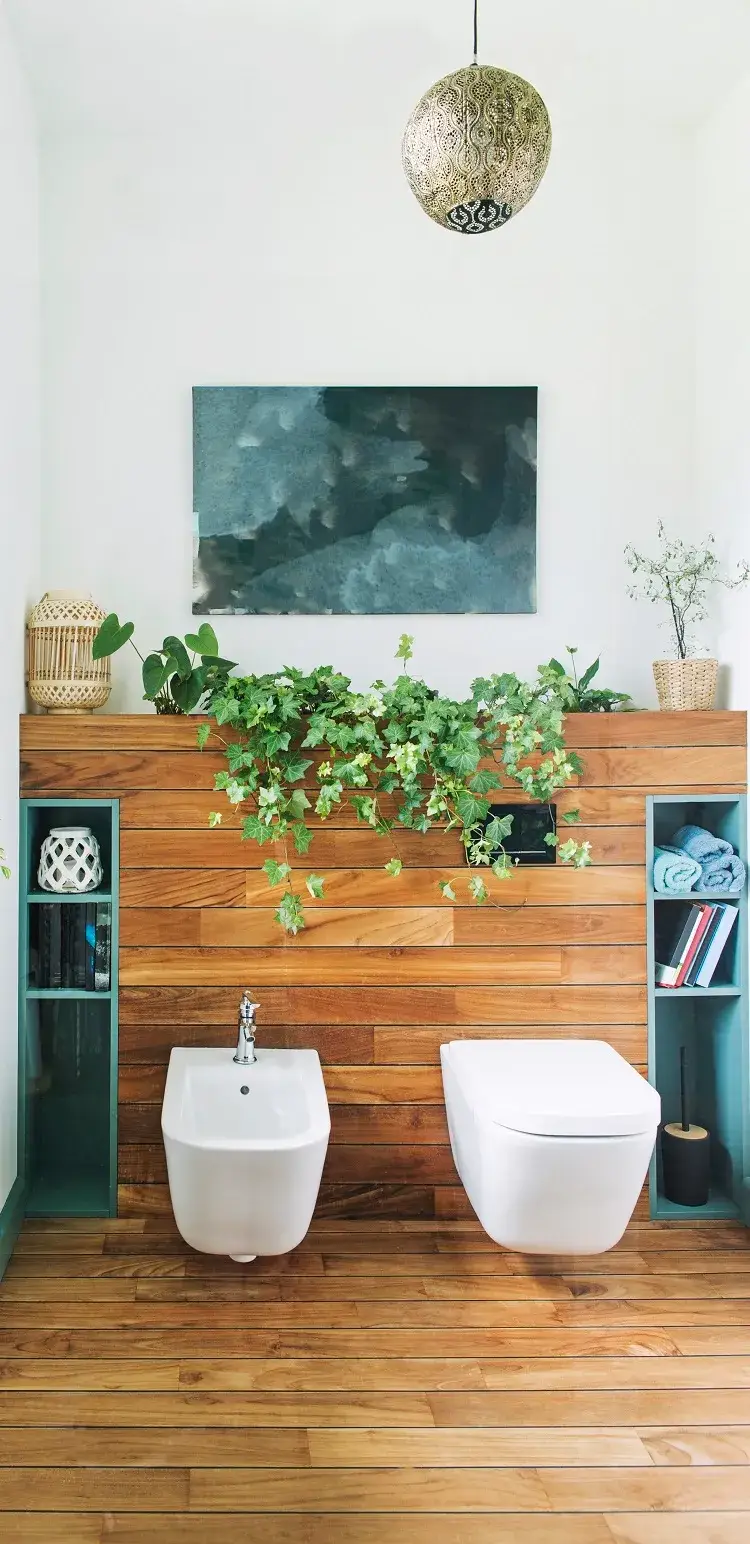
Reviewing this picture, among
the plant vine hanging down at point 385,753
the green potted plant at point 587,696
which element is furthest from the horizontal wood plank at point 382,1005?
the green potted plant at point 587,696

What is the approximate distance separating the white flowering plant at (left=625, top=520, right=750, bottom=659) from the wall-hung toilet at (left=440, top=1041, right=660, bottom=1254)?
1157 millimetres

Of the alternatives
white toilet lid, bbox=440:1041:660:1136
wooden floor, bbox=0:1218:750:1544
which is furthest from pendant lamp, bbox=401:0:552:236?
wooden floor, bbox=0:1218:750:1544

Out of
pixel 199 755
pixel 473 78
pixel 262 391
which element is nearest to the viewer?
pixel 473 78

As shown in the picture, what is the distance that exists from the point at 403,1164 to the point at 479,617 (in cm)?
142

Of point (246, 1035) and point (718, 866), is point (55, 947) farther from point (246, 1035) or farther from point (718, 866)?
point (718, 866)

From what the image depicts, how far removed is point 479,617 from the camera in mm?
2746

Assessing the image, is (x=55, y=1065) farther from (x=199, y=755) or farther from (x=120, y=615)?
(x=120, y=615)

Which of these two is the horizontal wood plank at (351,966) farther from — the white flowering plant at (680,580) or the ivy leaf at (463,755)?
the white flowering plant at (680,580)

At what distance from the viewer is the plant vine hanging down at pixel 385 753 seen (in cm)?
226

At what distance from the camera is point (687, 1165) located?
2.50m

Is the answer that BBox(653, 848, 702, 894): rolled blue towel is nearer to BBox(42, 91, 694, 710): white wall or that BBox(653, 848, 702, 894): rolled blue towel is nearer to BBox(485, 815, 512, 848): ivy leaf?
BBox(485, 815, 512, 848): ivy leaf

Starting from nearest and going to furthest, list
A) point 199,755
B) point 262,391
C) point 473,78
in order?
point 473,78 → point 199,755 → point 262,391

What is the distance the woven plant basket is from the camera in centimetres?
251

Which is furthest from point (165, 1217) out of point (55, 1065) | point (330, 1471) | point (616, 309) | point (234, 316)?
point (616, 309)
